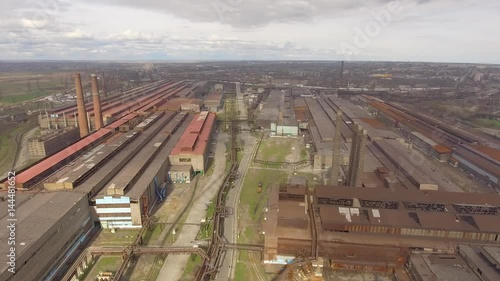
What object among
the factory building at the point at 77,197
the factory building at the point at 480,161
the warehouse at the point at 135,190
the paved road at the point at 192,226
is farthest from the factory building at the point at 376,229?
the factory building at the point at 77,197

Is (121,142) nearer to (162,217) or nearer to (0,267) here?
(162,217)

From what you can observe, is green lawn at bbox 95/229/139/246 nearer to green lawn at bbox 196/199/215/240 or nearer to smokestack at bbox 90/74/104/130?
green lawn at bbox 196/199/215/240

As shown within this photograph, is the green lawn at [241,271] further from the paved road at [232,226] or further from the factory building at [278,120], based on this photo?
the factory building at [278,120]

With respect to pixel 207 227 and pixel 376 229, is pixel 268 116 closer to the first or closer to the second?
pixel 207 227

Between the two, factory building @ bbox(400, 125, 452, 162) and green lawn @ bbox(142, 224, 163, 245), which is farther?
factory building @ bbox(400, 125, 452, 162)

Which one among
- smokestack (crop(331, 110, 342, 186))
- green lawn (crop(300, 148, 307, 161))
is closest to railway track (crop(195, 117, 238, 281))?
smokestack (crop(331, 110, 342, 186))

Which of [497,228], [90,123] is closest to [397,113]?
[497,228]
